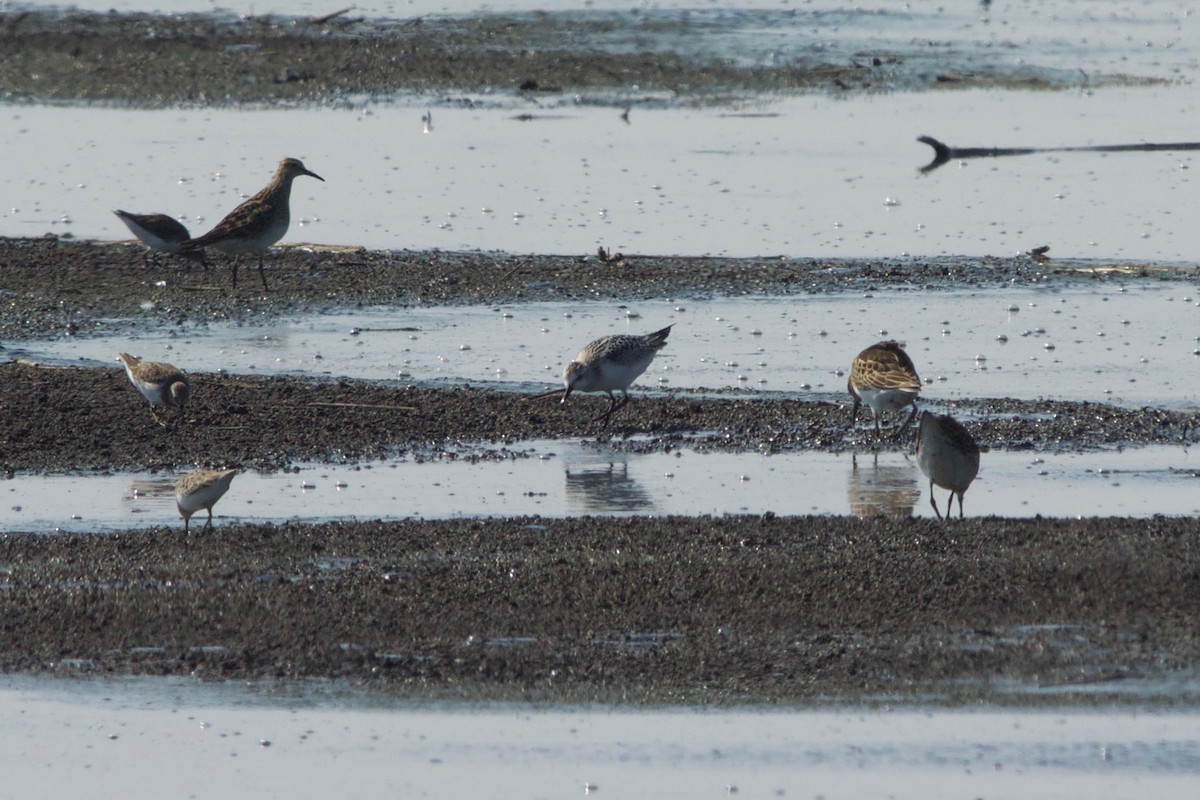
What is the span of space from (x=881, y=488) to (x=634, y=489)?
4.23ft

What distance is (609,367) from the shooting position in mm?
11984

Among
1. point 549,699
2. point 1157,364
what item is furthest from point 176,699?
point 1157,364

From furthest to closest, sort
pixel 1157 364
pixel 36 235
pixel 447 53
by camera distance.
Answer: pixel 447 53 → pixel 36 235 → pixel 1157 364

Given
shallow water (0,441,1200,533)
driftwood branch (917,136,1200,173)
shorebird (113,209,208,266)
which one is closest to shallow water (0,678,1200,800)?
shallow water (0,441,1200,533)

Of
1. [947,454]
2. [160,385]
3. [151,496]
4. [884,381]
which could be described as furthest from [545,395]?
[947,454]

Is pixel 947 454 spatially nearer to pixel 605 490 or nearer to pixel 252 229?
pixel 605 490

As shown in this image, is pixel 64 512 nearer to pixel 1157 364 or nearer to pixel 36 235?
pixel 1157 364

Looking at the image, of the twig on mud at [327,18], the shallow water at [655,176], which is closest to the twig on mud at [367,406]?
the shallow water at [655,176]

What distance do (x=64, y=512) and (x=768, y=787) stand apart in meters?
4.74

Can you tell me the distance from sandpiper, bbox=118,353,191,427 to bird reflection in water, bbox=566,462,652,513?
230 centimetres

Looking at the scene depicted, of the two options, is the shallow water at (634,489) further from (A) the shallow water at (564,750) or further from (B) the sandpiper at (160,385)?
(A) the shallow water at (564,750)

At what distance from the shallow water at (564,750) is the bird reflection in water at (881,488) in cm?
299

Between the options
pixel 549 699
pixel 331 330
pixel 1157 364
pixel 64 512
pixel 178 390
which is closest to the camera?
pixel 549 699

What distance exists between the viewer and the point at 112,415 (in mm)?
11945
